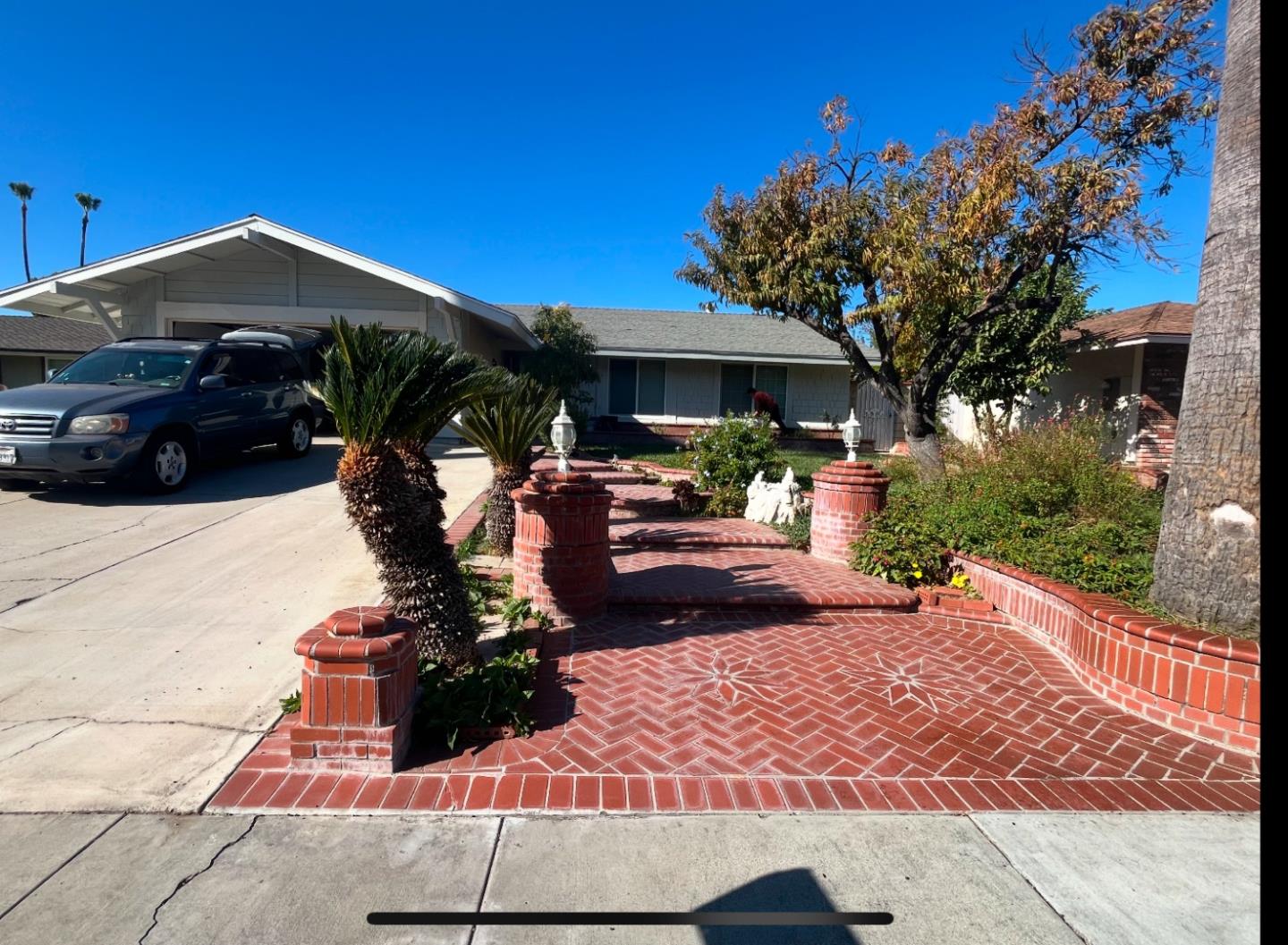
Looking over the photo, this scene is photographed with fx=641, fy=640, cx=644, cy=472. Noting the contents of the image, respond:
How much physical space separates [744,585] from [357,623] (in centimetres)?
343

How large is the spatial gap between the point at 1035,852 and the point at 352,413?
342 cm

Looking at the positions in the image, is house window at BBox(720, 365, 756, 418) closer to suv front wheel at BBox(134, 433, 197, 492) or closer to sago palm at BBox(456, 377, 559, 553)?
sago palm at BBox(456, 377, 559, 553)

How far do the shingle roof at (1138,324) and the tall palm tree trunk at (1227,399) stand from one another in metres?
10.6

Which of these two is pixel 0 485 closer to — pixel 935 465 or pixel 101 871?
pixel 101 871

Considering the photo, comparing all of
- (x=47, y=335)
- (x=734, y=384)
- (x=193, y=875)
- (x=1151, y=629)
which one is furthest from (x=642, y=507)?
(x=47, y=335)

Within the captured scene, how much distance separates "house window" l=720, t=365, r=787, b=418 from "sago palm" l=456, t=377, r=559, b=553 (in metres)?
13.5

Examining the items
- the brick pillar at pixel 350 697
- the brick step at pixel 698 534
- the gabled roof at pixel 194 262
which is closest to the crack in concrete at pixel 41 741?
the brick pillar at pixel 350 697

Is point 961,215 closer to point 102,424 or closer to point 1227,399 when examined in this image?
point 1227,399

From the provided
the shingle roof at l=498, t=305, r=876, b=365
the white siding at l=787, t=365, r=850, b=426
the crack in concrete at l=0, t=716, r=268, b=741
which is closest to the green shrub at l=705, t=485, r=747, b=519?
Answer: the crack in concrete at l=0, t=716, r=268, b=741

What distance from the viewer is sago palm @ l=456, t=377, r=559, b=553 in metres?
5.86

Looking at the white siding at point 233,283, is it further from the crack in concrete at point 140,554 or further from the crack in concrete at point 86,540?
the crack in concrete at point 86,540

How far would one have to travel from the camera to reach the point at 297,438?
10508mm

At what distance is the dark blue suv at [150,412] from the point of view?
6.86 meters

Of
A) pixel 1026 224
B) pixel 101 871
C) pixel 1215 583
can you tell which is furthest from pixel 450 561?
pixel 1026 224
